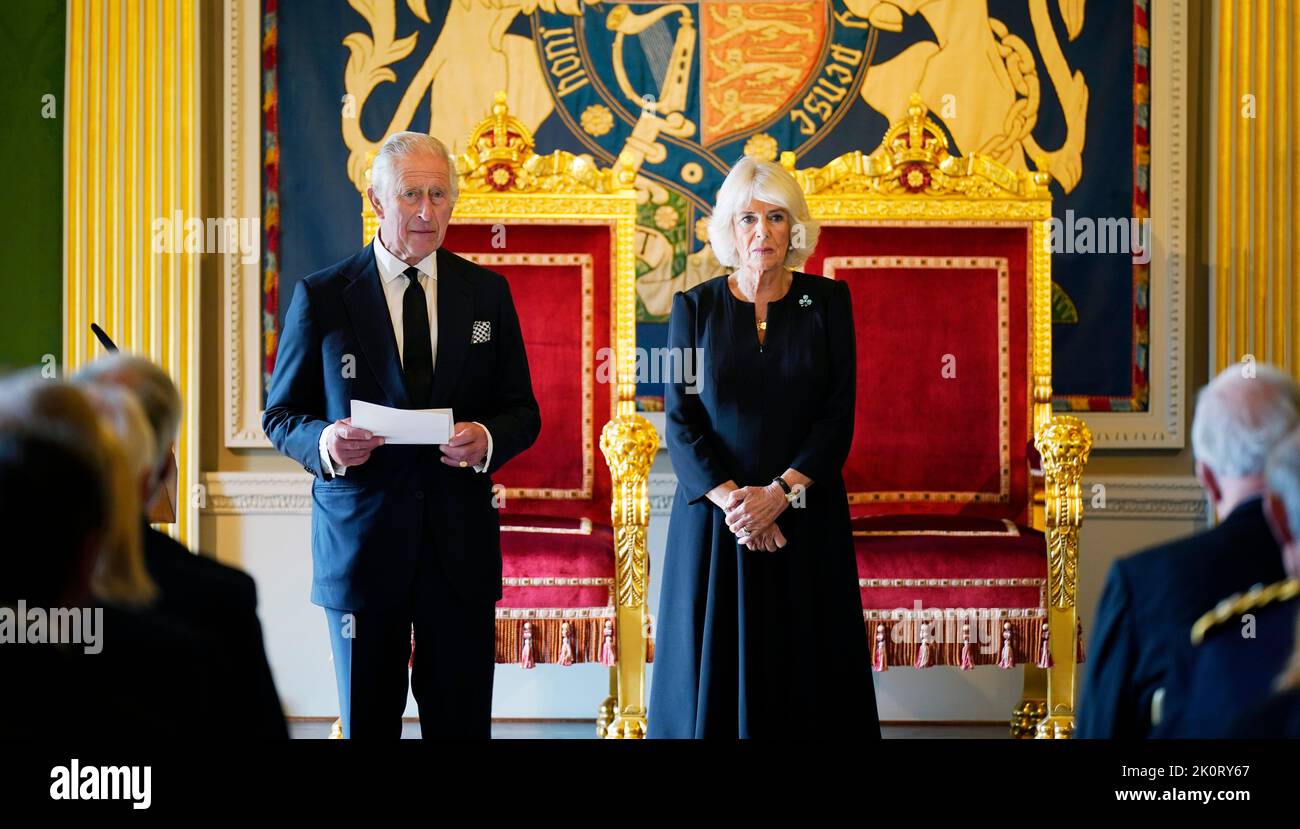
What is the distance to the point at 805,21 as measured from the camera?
4.77 metres

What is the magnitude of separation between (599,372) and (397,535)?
185 centimetres

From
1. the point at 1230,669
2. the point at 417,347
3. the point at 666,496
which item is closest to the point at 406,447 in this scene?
the point at 417,347

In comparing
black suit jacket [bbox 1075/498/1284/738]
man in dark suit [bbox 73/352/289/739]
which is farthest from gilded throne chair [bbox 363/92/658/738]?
black suit jacket [bbox 1075/498/1284/738]

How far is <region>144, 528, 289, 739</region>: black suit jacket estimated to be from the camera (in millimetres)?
1633

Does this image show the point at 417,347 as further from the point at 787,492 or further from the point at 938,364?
the point at 938,364

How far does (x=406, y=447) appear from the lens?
9.11 feet

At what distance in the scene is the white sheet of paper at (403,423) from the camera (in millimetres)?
2664

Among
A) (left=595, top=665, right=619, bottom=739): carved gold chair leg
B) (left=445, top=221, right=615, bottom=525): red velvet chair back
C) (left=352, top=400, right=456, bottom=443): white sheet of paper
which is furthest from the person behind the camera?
(left=445, top=221, right=615, bottom=525): red velvet chair back

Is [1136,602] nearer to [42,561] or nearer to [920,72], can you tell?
[42,561]

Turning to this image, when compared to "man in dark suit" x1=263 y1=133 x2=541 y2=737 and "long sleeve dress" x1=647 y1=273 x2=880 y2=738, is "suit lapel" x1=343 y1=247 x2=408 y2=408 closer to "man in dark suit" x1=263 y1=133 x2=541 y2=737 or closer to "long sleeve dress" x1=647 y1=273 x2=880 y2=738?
"man in dark suit" x1=263 y1=133 x2=541 y2=737

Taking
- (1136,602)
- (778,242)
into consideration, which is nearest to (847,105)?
(778,242)

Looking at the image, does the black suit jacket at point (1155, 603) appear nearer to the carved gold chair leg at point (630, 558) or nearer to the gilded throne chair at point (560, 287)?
the carved gold chair leg at point (630, 558)

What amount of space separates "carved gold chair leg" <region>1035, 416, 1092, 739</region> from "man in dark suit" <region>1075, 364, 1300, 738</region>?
2.24 metres
